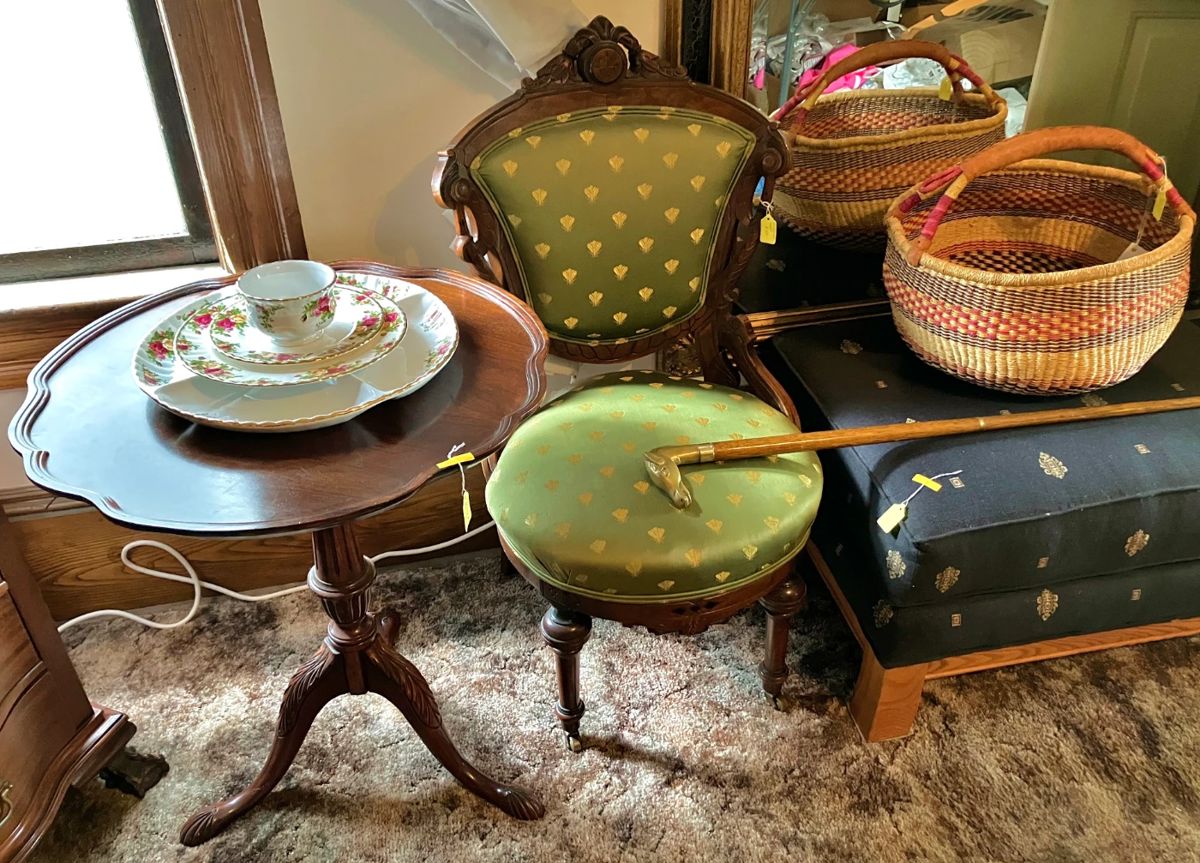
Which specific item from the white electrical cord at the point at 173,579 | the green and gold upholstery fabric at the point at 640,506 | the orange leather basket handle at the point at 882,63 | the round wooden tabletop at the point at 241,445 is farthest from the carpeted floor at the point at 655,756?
the orange leather basket handle at the point at 882,63

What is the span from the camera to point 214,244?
5.02 feet

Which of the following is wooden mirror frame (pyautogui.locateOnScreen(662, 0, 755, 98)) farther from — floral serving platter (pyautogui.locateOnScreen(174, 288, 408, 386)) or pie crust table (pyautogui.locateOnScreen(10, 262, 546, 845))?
floral serving platter (pyautogui.locateOnScreen(174, 288, 408, 386))

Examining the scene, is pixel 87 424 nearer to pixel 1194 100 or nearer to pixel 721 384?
pixel 721 384

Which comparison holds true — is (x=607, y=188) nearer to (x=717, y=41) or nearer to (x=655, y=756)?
(x=717, y=41)

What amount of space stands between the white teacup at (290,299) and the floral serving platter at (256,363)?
0.14 feet

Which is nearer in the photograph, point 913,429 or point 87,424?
point 87,424

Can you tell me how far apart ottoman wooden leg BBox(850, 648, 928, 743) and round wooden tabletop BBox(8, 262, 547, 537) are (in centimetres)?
72

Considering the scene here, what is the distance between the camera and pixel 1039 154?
4.48ft

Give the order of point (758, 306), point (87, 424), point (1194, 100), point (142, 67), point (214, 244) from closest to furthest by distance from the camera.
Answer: point (87, 424), point (142, 67), point (214, 244), point (758, 306), point (1194, 100)

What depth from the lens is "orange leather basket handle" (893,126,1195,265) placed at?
1.35 meters

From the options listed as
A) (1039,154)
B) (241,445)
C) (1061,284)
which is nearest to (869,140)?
(1039,154)

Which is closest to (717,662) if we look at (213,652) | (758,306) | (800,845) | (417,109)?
(800,845)

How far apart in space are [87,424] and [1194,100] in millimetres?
1993

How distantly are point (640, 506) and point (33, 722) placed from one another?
837 mm
